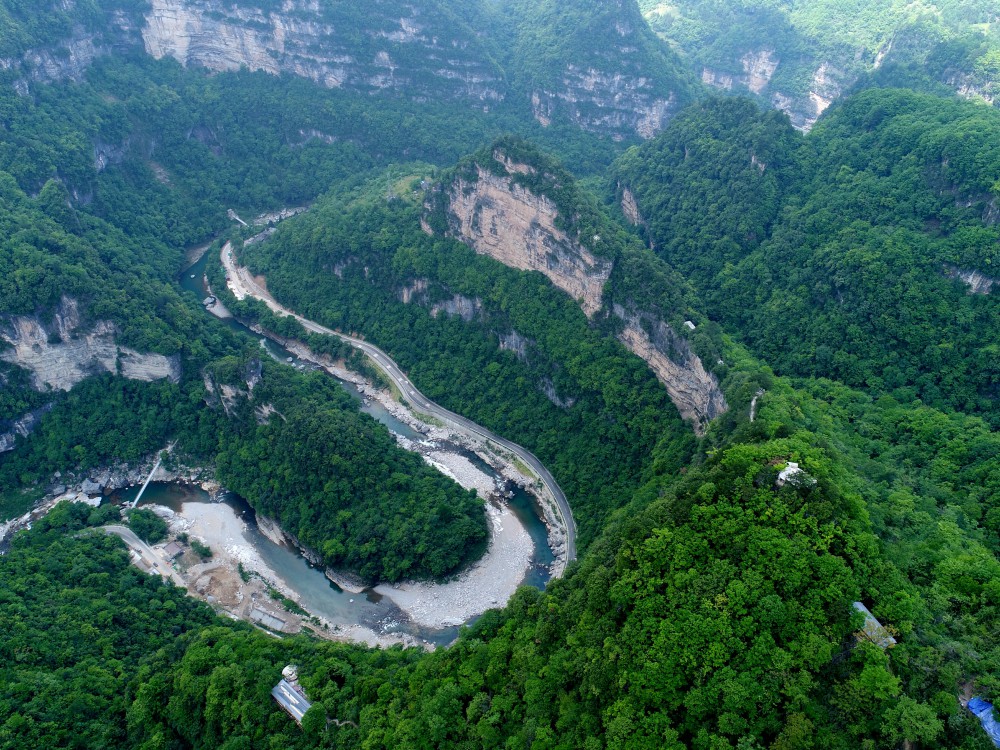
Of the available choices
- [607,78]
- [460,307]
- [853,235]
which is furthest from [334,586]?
[607,78]

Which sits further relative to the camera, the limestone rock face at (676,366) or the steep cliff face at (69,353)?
the steep cliff face at (69,353)

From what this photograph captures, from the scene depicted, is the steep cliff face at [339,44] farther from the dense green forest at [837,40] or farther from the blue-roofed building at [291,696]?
the blue-roofed building at [291,696]

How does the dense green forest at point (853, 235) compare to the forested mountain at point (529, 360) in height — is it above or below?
above

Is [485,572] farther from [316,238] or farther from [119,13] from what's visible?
[119,13]

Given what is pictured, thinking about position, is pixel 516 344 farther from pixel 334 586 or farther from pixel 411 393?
pixel 334 586

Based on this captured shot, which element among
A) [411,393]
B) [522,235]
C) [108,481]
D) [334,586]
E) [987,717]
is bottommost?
[108,481]

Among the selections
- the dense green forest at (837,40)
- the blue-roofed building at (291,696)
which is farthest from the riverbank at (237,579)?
the dense green forest at (837,40)

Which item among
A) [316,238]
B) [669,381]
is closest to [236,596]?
[669,381]
